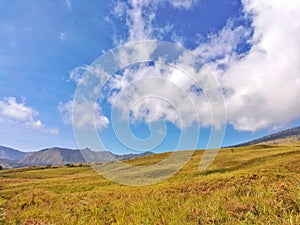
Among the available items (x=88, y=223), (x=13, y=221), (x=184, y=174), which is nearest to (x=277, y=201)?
(x=88, y=223)

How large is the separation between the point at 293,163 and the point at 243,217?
115ft

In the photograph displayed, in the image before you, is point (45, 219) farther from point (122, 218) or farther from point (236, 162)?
point (236, 162)

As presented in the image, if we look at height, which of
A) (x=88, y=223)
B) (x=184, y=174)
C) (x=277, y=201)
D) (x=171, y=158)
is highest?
(x=171, y=158)

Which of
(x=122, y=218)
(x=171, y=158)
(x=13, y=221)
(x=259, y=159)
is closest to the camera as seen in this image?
(x=122, y=218)

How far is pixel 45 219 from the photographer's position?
8.15m

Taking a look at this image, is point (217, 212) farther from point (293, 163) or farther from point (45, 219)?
point (293, 163)

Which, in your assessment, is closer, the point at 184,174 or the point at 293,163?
the point at 293,163

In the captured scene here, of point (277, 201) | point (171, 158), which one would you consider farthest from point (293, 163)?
point (277, 201)

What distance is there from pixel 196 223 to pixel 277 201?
1.95 m

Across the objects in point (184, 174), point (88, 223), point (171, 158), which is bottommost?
point (88, 223)

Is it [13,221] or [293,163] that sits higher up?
[293,163]

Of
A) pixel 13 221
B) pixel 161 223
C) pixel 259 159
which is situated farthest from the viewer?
pixel 259 159

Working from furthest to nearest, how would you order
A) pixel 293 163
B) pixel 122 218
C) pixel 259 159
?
pixel 259 159, pixel 293 163, pixel 122 218

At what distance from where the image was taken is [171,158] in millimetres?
62656
